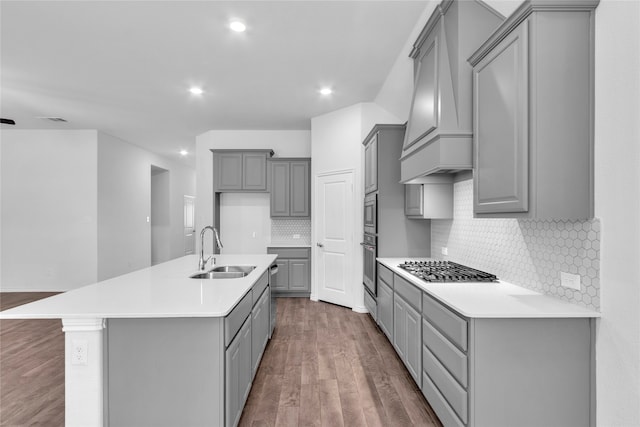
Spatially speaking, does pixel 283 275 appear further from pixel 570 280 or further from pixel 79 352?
pixel 570 280

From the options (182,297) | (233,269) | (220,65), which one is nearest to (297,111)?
(220,65)

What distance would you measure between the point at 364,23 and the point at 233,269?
8.58ft

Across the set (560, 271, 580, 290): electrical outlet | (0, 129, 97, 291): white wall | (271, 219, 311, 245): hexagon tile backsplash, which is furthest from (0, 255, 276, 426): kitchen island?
(0, 129, 97, 291): white wall

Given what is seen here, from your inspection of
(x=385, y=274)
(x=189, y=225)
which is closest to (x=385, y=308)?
(x=385, y=274)

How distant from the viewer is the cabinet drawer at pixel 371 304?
3.92m

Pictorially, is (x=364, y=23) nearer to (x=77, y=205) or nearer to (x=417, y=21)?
(x=417, y=21)

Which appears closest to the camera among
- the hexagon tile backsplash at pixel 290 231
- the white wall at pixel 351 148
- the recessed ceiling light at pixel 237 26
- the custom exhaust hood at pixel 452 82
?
the custom exhaust hood at pixel 452 82

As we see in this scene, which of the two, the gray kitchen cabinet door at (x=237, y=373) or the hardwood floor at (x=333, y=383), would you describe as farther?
the hardwood floor at (x=333, y=383)

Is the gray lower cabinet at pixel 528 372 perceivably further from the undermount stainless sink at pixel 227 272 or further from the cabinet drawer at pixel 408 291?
the undermount stainless sink at pixel 227 272

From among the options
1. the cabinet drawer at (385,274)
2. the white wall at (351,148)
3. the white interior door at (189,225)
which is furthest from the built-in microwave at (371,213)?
the white interior door at (189,225)

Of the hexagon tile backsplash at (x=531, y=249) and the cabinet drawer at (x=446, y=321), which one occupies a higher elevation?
the hexagon tile backsplash at (x=531, y=249)

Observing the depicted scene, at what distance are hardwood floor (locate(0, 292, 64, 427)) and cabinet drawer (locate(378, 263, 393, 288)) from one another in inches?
110

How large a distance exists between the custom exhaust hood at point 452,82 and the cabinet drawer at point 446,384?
1.30 m

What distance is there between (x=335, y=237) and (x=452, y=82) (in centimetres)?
314
